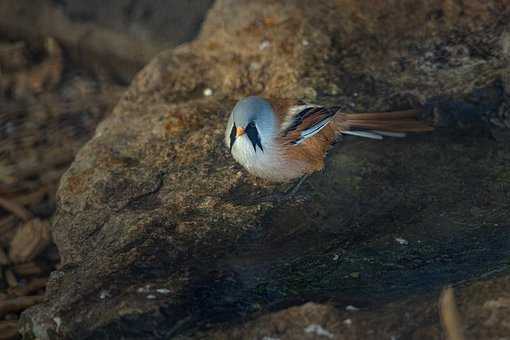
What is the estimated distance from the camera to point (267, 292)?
353 centimetres

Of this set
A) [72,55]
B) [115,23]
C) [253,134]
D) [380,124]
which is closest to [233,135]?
[253,134]

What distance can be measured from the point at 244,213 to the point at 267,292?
683 mm

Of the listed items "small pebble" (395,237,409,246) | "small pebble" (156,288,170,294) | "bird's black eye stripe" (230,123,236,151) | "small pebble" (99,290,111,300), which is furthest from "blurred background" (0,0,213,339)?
"small pebble" (395,237,409,246)

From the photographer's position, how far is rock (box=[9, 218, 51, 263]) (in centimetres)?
559

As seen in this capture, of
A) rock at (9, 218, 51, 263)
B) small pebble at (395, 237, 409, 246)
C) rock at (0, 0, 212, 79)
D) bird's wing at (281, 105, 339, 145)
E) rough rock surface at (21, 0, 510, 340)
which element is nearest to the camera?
rough rock surface at (21, 0, 510, 340)

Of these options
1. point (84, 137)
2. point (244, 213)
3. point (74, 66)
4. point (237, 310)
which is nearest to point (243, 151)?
point (244, 213)

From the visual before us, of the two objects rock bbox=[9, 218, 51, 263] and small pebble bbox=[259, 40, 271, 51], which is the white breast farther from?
rock bbox=[9, 218, 51, 263]

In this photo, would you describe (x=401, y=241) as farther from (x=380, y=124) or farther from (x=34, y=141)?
(x=34, y=141)

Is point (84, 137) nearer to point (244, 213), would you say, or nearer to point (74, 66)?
point (74, 66)

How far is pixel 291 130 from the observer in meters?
4.48

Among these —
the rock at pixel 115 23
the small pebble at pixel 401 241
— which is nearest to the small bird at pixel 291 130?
the small pebble at pixel 401 241

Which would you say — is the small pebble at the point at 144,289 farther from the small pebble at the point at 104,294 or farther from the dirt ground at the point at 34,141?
the dirt ground at the point at 34,141

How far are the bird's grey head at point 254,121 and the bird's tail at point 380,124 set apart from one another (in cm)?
53

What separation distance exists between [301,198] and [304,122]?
1.79 feet
